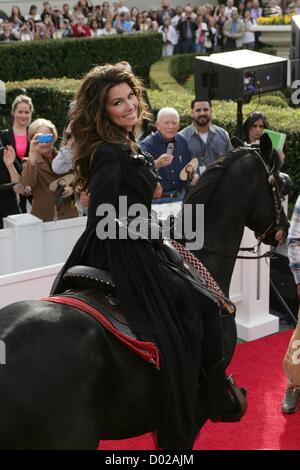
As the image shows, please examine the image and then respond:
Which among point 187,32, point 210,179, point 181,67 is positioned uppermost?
point 210,179

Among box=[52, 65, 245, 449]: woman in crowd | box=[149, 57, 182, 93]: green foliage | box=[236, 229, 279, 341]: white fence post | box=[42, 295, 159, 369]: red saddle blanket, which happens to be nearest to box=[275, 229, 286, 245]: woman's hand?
box=[52, 65, 245, 449]: woman in crowd

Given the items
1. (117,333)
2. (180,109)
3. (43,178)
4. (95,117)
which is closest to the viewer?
(117,333)

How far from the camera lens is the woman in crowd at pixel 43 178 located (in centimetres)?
705

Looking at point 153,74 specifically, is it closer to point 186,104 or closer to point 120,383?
point 186,104

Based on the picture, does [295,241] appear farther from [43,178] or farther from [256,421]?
[43,178]

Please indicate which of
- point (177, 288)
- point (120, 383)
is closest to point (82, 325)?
point (120, 383)

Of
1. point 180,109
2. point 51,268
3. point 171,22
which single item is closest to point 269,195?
point 51,268

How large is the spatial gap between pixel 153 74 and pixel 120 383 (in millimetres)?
18928

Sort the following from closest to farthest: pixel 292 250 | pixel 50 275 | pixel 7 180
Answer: pixel 292 250
pixel 50 275
pixel 7 180

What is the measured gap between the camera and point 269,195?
13.6 ft

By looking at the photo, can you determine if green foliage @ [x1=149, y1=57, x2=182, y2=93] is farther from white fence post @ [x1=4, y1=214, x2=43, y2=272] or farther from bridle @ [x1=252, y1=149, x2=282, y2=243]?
bridle @ [x1=252, y1=149, x2=282, y2=243]

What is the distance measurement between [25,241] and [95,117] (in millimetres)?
2608

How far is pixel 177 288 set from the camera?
11.9ft
